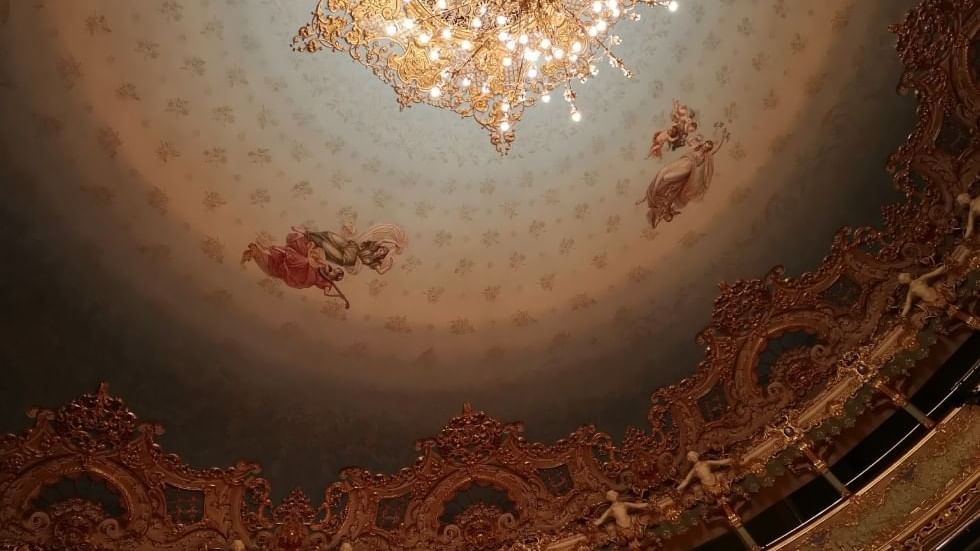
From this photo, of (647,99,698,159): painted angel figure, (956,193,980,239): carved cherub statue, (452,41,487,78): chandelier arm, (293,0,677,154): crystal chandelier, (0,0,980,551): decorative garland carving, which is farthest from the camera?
(647,99,698,159): painted angel figure

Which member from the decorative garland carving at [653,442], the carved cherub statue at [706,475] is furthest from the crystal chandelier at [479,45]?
the carved cherub statue at [706,475]

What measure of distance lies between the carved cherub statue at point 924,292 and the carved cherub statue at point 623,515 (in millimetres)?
3425

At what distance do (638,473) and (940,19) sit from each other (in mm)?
5498

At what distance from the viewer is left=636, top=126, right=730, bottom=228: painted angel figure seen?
9266 mm

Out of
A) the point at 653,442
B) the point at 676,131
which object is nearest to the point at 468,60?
the point at 676,131

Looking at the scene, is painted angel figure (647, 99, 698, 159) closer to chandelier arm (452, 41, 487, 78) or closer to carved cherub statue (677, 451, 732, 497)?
chandelier arm (452, 41, 487, 78)

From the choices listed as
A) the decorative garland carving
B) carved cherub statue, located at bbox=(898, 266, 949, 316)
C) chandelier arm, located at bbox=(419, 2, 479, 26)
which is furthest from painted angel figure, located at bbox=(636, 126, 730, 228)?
chandelier arm, located at bbox=(419, 2, 479, 26)

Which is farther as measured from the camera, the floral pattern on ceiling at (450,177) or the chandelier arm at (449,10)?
the chandelier arm at (449,10)

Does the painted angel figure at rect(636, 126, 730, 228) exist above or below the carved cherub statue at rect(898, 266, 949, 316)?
above

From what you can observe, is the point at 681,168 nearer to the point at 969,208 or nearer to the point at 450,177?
the point at 450,177

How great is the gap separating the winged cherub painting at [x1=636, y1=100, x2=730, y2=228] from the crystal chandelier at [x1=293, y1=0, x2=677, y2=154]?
82cm

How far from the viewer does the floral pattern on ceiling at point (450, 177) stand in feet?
27.6

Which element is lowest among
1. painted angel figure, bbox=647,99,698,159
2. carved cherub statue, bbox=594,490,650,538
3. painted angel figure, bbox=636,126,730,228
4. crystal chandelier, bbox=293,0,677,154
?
carved cherub statue, bbox=594,490,650,538

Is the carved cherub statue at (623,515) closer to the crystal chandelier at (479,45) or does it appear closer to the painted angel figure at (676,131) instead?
the painted angel figure at (676,131)
